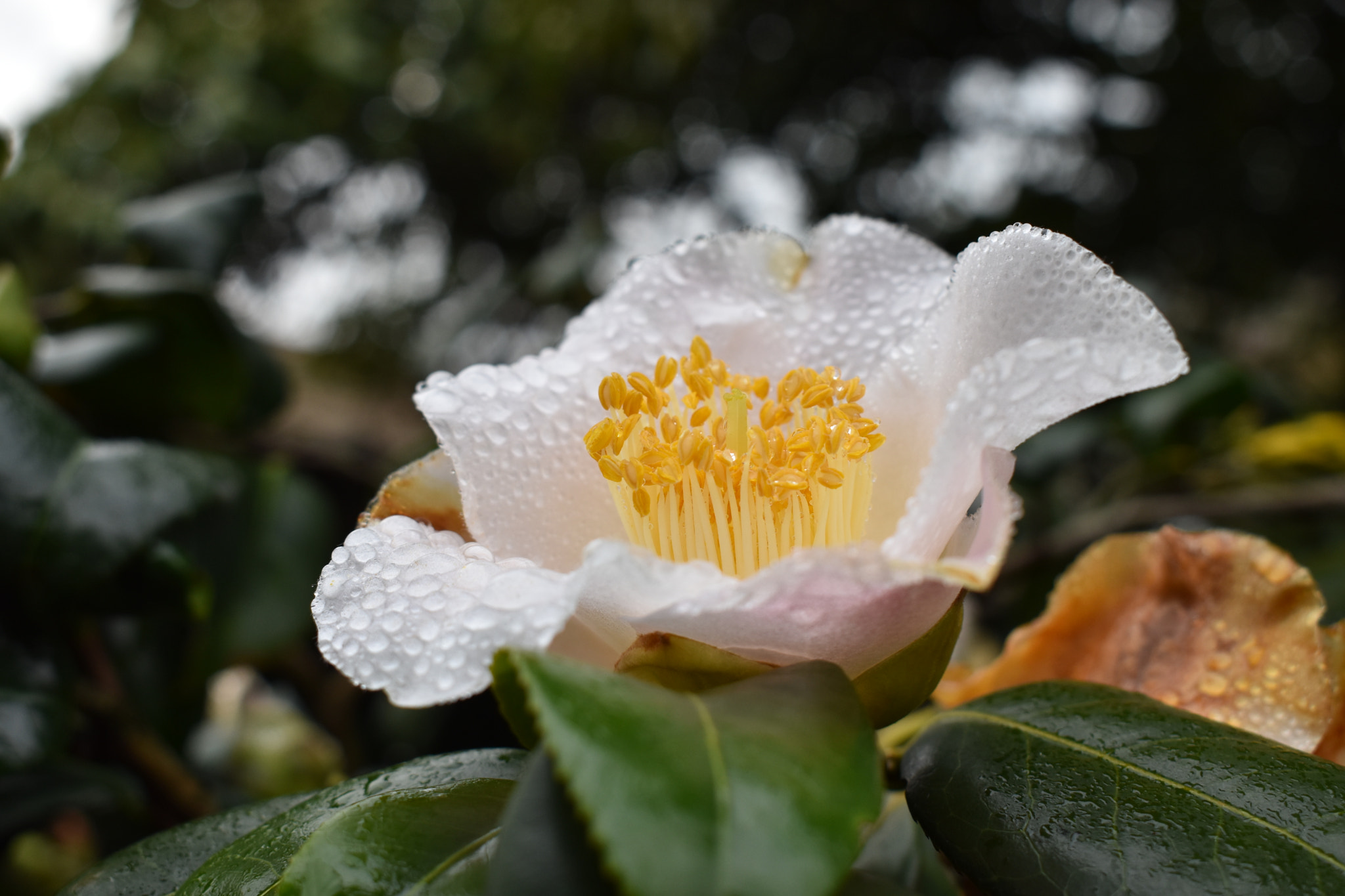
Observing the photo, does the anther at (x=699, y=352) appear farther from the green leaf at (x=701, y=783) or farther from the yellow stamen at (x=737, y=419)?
the green leaf at (x=701, y=783)

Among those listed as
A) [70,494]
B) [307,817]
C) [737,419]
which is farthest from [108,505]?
[737,419]

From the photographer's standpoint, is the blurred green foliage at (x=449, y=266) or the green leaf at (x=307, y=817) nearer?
the green leaf at (x=307, y=817)

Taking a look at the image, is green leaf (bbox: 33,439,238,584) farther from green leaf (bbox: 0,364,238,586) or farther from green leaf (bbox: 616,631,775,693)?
green leaf (bbox: 616,631,775,693)

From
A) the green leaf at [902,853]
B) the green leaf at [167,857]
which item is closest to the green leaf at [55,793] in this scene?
the green leaf at [167,857]

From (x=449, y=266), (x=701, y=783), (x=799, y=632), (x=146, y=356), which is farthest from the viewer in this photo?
(x=449, y=266)

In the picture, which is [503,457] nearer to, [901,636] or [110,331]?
[901,636]

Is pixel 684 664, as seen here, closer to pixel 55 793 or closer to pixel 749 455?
pixel 749 455
